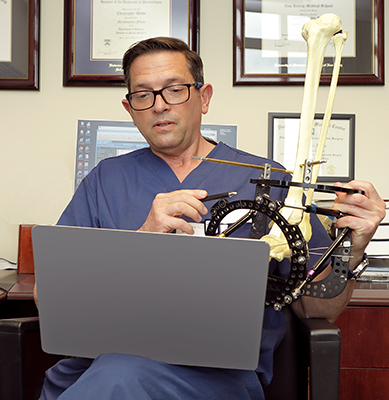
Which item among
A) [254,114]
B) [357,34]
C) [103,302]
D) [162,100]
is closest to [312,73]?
[162,100]

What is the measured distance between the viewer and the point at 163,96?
1156mm

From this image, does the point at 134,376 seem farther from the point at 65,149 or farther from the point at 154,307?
the point at 65,149

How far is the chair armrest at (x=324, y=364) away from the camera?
2.65 ft

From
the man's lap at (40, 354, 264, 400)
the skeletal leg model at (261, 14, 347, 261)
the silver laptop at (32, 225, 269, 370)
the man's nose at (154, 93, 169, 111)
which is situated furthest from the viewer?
the man's nose at (154, 93, 169, 111)

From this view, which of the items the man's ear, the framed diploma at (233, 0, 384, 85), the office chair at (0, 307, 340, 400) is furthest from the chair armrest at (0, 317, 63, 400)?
the framed diploma at (233, 0, 384, 85)

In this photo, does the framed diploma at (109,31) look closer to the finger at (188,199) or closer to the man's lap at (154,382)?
the finger at (188,199)

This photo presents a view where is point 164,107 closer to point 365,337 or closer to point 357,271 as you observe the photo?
point 357,271

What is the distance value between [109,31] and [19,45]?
0.34m

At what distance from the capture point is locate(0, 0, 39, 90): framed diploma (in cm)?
165

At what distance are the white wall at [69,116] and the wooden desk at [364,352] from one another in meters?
0.61

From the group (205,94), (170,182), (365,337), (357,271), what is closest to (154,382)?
(357,271)

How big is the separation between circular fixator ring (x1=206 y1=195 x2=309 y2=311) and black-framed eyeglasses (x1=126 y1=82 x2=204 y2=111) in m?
0.46

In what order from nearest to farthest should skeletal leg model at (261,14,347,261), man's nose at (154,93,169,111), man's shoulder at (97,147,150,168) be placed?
skeletal leg model at (261,14,347,261), man's nose at (154,93,169,111), man's shoulder at (97,147,150,168)

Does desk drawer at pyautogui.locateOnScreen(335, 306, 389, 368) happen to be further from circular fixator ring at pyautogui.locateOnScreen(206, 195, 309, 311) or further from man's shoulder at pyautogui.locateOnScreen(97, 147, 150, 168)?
man's shoulder at pyautogui.locateOnScreen(97, 147, 150, 168)
